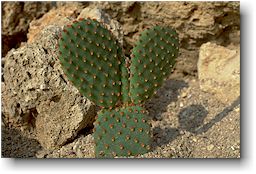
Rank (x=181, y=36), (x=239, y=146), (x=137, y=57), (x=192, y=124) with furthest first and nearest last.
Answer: (x=181, y=36), (x=192, y=124), (x=239, y=146), (x=137, y=57)

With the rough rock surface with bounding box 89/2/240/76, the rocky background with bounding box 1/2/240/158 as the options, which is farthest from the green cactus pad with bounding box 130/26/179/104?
the rough rock surface with bounding box 89/2/240/76

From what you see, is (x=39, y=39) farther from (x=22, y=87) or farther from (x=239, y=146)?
(x=239, y=146)

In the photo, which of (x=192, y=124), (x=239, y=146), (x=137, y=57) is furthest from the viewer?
(x=192, y=124)

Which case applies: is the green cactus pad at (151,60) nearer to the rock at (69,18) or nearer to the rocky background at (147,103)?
the rocky background at (147,103)

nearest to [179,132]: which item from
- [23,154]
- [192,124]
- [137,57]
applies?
[192,124]

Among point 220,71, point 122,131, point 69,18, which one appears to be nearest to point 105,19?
point 69,18

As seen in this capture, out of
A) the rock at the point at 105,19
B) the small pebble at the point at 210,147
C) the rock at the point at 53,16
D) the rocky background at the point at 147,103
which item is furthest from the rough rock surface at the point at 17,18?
the small pebble at the point at 210,147

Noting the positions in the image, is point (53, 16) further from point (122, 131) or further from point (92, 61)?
point (122, 131)
